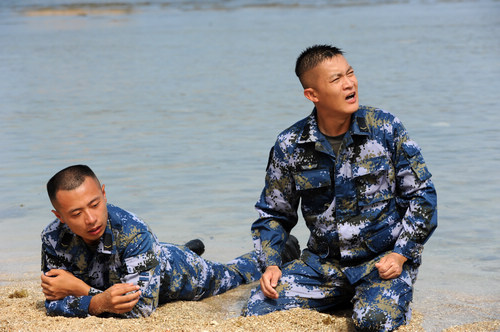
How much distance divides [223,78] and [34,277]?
30.4 feet

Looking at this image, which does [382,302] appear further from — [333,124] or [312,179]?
[333,124]

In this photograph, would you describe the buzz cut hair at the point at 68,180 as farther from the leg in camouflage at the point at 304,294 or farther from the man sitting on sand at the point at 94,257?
the leg in camouflage at the point at 304,294

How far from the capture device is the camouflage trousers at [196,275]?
4.91 m

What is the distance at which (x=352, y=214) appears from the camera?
459 cm

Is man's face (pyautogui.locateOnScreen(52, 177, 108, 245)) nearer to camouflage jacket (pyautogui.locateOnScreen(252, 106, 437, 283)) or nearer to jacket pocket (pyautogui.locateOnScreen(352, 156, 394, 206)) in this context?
camouflage jacket (pyautogui.locateOnScreen(252, 106, 437, 283))

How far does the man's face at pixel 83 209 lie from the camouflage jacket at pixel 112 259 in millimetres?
150

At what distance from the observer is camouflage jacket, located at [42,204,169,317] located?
449 centimetres

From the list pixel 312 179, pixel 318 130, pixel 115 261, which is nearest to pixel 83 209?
pixel 115 261

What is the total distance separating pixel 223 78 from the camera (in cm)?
1453

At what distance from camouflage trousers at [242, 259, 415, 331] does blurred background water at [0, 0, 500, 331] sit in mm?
301

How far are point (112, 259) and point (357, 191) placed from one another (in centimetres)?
153

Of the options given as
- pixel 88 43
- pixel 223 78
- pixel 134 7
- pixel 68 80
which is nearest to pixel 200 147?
pixel 223 78

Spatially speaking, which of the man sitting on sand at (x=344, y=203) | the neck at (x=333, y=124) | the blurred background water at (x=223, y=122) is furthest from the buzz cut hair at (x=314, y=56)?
the blurred background water at (x=223, y=122)

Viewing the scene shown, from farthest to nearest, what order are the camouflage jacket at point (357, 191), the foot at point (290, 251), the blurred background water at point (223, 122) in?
the blurred background water at point (223, 122)
the foot at point (290, 251)
the camouflage jacket at point (357, 191)
